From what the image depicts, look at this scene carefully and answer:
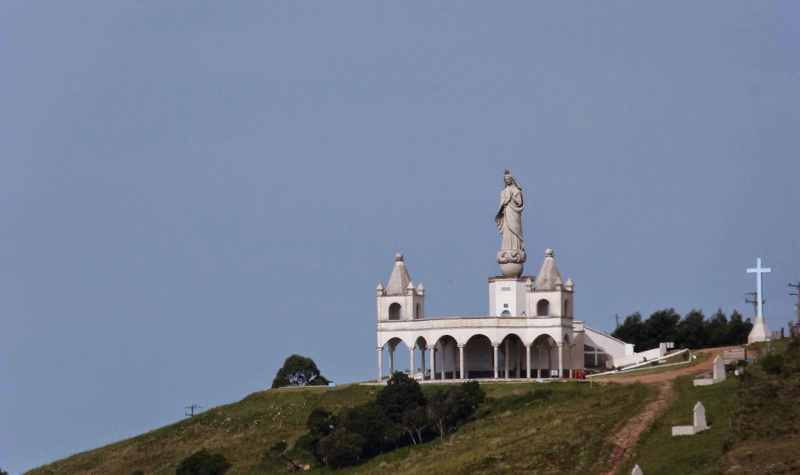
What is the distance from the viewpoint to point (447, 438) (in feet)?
214

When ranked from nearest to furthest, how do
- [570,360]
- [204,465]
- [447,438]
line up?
[447,438], [204,465], [570,360]

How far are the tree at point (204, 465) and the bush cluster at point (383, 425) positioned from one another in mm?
3471

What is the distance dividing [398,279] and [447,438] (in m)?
15.8

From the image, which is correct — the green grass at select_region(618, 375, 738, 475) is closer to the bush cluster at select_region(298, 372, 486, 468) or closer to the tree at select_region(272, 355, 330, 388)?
the bush cluster at select_region(298, 372, 486, 468)

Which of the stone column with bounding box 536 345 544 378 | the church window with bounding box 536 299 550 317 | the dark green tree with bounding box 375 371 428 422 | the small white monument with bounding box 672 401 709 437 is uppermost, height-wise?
the church window with bounding box 536 299 550 317

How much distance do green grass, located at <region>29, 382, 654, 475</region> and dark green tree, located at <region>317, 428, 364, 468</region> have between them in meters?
0.75

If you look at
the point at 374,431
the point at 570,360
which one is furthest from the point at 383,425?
the point at 570,360

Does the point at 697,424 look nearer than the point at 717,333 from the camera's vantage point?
Yes

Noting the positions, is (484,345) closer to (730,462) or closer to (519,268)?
(519,268)

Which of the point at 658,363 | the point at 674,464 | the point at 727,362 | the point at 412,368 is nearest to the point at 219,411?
the point at 412,368

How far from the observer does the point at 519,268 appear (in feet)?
258

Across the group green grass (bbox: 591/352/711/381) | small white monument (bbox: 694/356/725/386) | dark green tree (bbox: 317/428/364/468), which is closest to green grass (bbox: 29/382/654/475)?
dark green tree (bbox: 317/428/364/468)

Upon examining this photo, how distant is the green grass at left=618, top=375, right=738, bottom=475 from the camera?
48.5 m

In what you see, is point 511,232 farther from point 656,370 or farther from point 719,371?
point 719,371
